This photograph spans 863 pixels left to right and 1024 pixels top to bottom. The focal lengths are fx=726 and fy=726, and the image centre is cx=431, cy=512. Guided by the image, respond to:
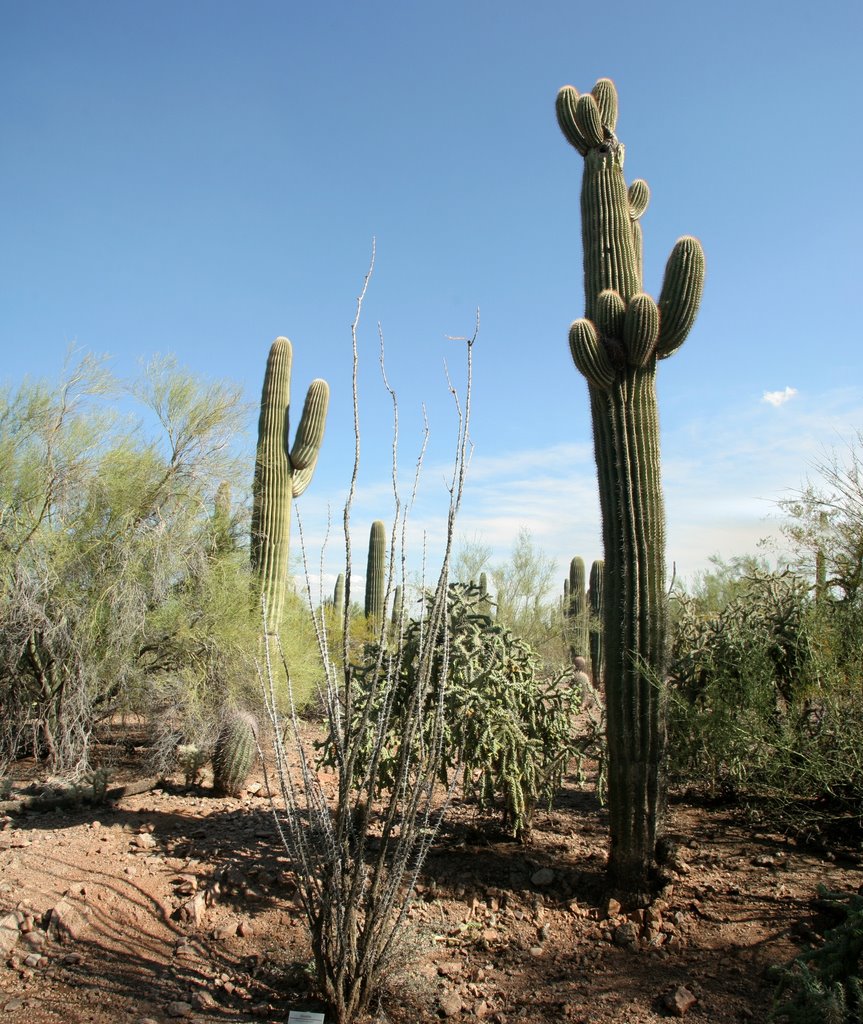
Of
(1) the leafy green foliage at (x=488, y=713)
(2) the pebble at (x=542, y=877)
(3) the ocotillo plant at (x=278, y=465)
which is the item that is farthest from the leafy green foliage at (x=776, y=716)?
(3) the ocotillo plant at (x=278, y=465)

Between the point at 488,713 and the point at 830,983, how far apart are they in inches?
93.6

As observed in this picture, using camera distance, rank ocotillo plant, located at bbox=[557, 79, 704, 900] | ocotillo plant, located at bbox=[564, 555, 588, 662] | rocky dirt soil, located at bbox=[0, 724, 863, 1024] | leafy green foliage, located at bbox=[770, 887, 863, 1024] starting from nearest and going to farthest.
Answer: leafy green foliage, located at bbox=[770, 887, 863, 1024], rocky dirt soil, located at bbox=[0, 724, 863, 1024], ocotillo plant, located at bbox=[557, 79, 704, 900], ocotillo plant, located at bbox=[564, 555, 588, 662]

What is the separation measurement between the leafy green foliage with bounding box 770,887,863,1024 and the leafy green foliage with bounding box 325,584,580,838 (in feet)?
6.73

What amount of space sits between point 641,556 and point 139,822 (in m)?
4.57

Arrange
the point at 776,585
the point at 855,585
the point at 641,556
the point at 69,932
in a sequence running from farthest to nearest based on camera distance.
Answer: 1. the point at 776,585
2. the point at 855,585
3. the point at 641,556
4. the point at 69,932

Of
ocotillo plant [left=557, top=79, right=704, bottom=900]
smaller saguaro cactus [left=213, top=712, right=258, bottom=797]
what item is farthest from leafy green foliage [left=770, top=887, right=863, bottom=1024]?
smaller saguaro cactus [left=213, top=712, right=258, bottom=797]

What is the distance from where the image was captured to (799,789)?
5293 millimetres

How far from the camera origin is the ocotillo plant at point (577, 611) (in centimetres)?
2015

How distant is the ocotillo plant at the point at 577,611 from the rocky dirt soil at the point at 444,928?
567 inches

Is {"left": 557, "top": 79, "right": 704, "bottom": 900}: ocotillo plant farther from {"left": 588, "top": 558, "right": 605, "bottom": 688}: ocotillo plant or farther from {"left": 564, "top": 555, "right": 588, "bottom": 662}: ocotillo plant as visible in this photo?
{"left": 564, "top": 555, "right": 588, "bottom": 662}: ocotillo plant

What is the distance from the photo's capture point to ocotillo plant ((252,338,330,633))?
1009 cm

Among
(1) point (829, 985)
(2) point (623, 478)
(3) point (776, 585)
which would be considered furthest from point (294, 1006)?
(3) point (776, 585)

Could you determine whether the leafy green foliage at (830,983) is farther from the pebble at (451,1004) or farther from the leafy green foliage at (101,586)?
the leafy green foliage at (101,586)

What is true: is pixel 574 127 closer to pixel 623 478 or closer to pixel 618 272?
pixel 618 272
